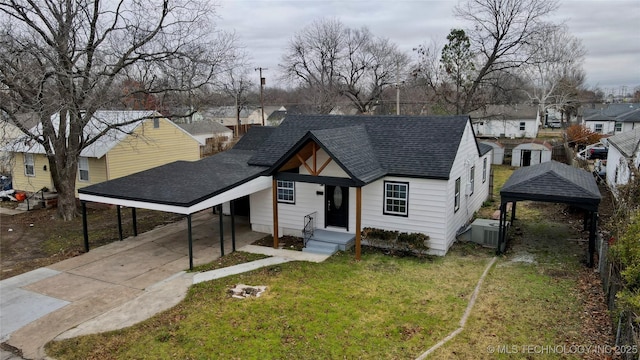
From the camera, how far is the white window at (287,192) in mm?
16031

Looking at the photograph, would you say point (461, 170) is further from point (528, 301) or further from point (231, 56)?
point (231, 56)

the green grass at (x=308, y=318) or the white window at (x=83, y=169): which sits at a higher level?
the white window at (x=83, y=169)

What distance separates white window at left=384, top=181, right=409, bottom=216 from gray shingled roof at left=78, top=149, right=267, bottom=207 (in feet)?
14.6

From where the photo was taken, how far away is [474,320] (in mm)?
9422

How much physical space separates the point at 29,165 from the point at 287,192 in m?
18.2

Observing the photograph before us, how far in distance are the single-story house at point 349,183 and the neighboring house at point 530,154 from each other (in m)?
17.0

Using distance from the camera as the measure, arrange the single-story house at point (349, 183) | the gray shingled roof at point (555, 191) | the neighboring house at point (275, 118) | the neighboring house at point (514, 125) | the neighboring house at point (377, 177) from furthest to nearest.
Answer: the neighboring house at point (275, 118) → the neighboring house at point (514, 125) → the neighboring house at point (377, 177) → the single-story house at point (349, 183) → the gray shingled roof at point (555, 191)

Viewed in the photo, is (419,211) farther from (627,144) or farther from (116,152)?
(116,152)

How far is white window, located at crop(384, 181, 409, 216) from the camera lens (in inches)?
559

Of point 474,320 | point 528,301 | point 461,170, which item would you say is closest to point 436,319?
point 474,320

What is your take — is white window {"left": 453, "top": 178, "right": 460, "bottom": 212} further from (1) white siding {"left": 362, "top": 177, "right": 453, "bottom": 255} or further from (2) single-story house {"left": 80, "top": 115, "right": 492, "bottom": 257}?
(1) white siding {"left": 362, "top": 177, "right": 453, "bottom": 255}

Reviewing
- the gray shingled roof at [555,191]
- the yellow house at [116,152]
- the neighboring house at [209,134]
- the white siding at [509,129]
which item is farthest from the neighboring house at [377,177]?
the white siding at [509,129]

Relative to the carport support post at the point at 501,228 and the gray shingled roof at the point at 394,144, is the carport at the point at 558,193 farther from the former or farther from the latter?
the gray shingled roof at the point at 394,144

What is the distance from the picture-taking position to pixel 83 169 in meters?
23.3
